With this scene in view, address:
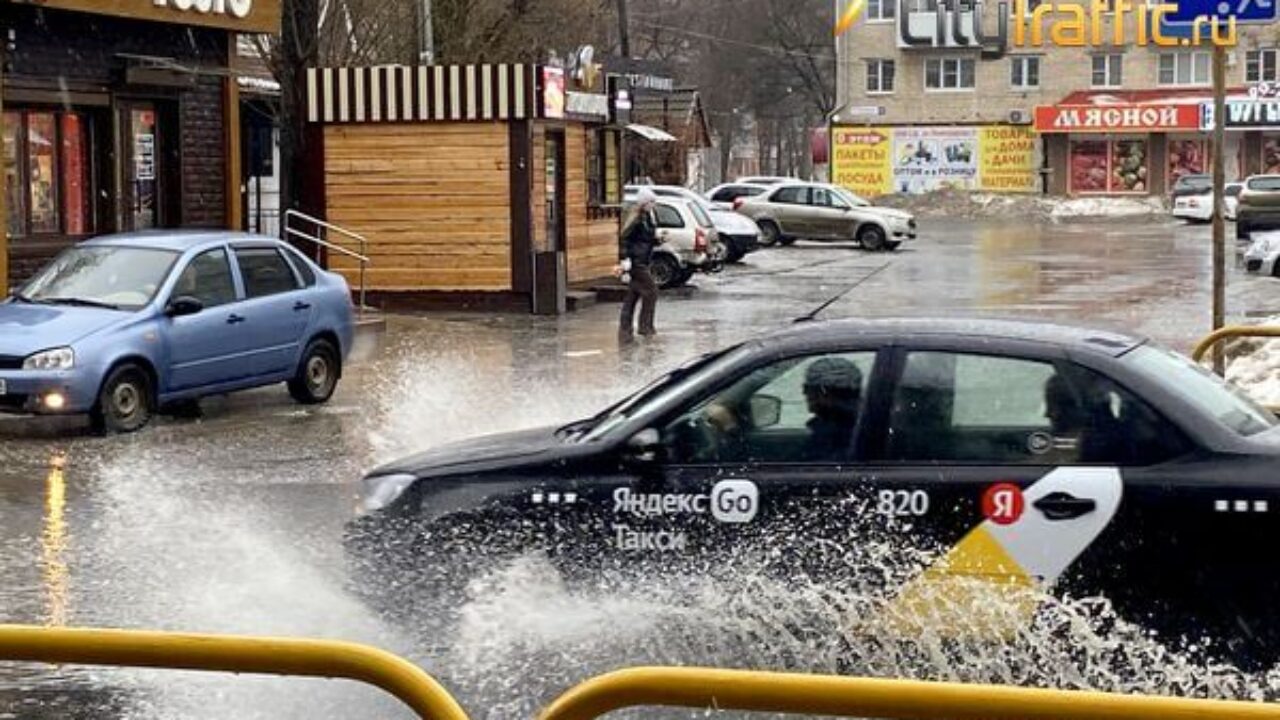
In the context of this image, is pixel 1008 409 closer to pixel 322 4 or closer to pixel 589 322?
pixel 589 322

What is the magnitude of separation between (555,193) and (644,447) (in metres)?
21.7

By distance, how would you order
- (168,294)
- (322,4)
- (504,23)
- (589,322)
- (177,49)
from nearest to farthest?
(168,294)
(177,49)
(589,322)
(322,4)
(504,23)

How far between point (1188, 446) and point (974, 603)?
91 cm

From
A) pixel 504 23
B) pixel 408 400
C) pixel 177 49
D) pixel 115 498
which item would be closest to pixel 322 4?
pixel 504 23

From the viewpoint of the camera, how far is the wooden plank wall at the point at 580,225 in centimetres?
2902

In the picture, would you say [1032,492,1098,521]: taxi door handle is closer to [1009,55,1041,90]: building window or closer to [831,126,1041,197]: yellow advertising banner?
[831,126,1041,197]: yellow advertising banner

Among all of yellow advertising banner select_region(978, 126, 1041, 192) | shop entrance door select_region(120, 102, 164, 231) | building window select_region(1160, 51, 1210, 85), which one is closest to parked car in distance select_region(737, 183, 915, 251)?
shop entrance door select_region(120, 102, 164, 231)

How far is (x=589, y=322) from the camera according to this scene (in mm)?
25312

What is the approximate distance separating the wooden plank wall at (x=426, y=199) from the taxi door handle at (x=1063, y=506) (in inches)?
810

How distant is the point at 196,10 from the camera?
22.3 metres

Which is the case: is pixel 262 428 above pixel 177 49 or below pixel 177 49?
below

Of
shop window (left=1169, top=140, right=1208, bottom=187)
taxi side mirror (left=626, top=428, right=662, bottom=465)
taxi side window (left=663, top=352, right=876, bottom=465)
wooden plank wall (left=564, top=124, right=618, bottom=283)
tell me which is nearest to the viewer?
taxi side window (left=663, top=352, right=876, bottom=465)

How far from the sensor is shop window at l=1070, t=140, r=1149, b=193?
7425cm

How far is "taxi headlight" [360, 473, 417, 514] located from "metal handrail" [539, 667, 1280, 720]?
393cm
